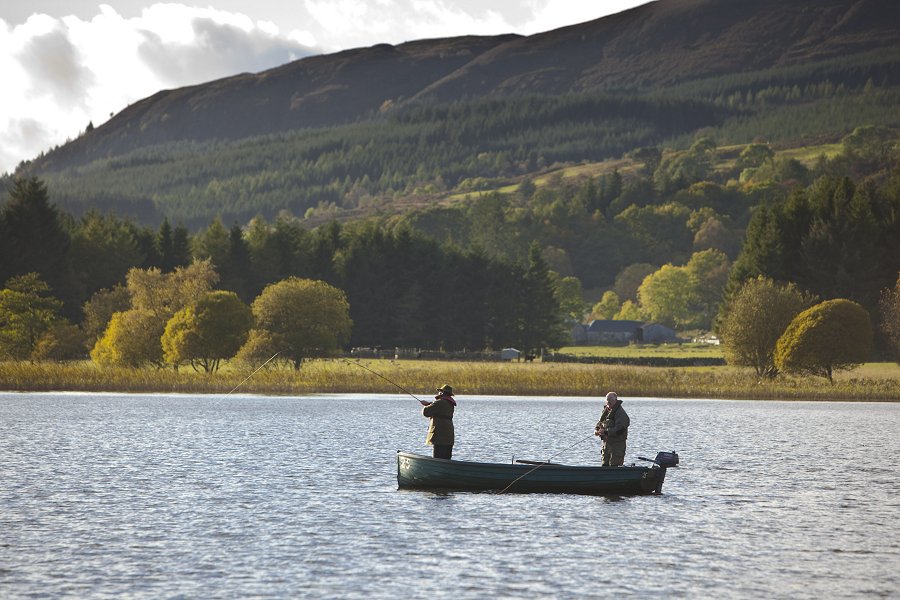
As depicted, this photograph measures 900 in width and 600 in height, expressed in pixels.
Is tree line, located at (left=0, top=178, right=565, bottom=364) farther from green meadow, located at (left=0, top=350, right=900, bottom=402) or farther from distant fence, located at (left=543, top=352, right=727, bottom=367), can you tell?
green meadow, located at (left=0, top=350, right=900, bottom=402)

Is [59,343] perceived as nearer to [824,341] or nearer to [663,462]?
[824,341]

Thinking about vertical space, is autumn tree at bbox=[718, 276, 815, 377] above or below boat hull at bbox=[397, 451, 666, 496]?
above

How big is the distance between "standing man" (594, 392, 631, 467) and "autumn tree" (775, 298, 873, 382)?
7221 centimetres

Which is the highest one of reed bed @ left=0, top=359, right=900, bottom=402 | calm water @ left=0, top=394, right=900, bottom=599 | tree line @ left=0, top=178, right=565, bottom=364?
tree line @ left=0, top=178, right=565, bottom=364

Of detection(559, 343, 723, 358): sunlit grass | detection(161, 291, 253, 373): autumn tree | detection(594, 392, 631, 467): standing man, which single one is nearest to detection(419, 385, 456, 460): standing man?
detection(594, 392, 631, 467): standing man

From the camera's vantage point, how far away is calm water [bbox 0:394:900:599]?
28344 millimetres

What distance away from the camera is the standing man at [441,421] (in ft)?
135

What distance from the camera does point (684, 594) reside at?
1075 inches

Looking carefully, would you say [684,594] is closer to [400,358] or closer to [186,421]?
[186,421]

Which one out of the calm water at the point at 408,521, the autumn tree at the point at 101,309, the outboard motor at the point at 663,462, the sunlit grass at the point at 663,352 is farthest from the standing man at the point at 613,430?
the sunlit grass at the point at 663,352

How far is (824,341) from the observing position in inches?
4323

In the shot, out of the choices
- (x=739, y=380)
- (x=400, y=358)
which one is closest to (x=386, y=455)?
(x=739, y=380)

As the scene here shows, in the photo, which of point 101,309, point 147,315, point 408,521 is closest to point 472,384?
point 147,315

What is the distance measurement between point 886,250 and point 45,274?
9398cm
